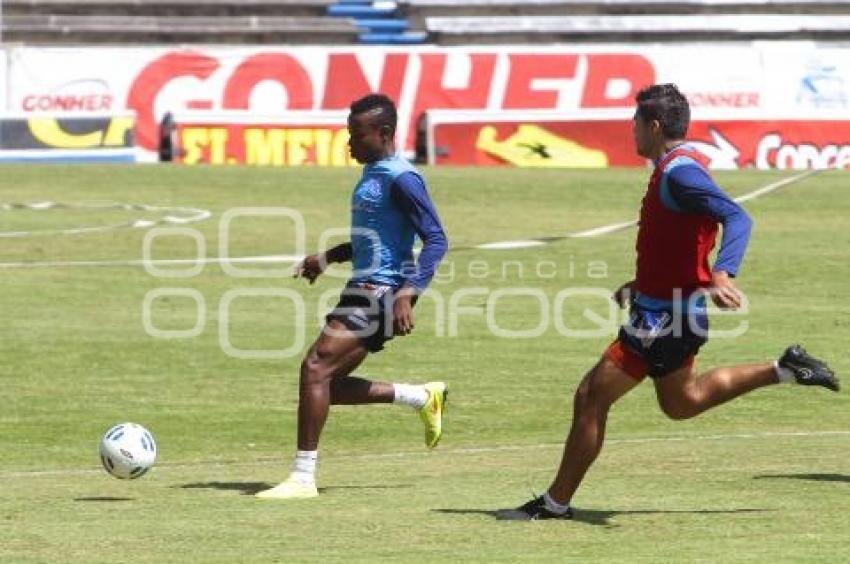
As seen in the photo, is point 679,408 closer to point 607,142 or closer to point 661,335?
point 661,335

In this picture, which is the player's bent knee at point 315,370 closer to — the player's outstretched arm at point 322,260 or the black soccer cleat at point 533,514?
the player's outstretched arm at point 322,260

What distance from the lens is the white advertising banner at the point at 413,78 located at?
40.4m

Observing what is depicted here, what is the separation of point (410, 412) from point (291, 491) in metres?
5.17

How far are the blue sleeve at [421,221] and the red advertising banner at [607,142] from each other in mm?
25496

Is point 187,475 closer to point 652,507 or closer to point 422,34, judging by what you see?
point 652,507

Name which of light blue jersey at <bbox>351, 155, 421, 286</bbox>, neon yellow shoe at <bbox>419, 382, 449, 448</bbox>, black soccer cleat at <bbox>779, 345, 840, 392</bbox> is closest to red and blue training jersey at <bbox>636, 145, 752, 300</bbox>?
black soccer cleat at <bbox>779, 345, 840, 392</bbox>

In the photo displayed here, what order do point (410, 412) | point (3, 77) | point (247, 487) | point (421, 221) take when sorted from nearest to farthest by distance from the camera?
point (421, 221) → point (247, 487) → point (410, 412) → point (3, 77)

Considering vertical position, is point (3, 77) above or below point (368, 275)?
below

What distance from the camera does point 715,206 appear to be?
32.9ft

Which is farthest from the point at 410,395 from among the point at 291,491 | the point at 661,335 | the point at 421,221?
the point at 661,335

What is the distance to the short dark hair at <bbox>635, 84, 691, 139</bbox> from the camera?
33.7ft

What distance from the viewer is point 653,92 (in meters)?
10.3

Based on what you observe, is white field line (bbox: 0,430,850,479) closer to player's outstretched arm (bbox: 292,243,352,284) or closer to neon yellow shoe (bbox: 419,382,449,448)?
neon yellow shoe (bbox: 419,382,449,448)

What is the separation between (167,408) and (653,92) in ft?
24.0
